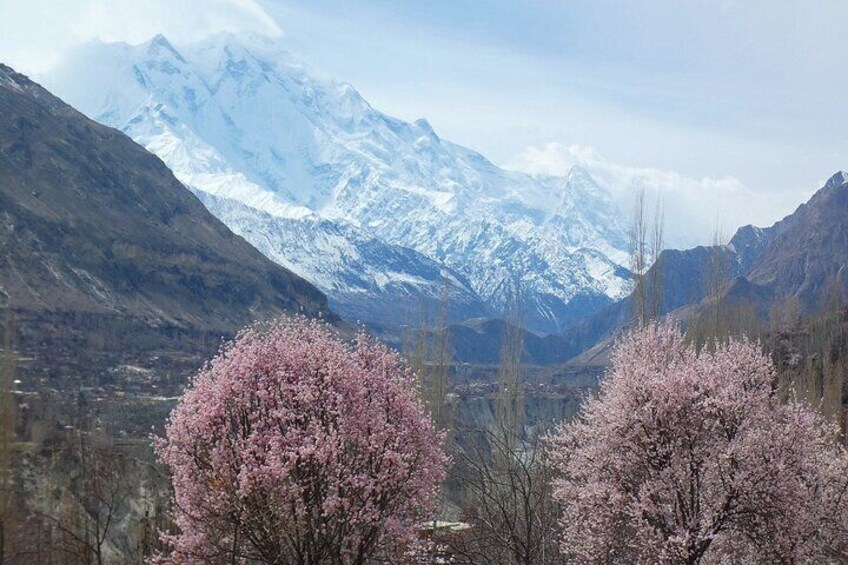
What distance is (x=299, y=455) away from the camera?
1477 cm

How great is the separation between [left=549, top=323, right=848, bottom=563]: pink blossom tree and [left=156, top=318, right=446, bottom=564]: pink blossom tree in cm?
747

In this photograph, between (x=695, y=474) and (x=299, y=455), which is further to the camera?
(x=695, y=474)

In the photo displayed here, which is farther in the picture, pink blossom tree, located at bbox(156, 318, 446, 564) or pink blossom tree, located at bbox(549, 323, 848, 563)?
pink blossom tree, located at bbox(549, 323, 848, 563)

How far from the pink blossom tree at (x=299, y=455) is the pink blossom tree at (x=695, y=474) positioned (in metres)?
7.47

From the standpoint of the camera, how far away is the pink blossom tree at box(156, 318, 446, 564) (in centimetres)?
1483

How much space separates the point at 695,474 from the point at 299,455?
10907 millimetres

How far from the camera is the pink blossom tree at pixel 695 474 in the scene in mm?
21609

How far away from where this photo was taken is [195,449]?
52.3 feet

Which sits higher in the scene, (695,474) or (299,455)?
(299,455)

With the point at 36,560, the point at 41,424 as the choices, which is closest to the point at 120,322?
the point at 41,424

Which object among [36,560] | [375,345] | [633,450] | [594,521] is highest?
[375,345]

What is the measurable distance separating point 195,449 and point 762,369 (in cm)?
1615

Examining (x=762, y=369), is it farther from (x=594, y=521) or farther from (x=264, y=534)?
(x=264, y=534)

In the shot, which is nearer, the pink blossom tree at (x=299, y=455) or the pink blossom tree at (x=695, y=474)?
the pink blossom tree at (x=299, y=455)
